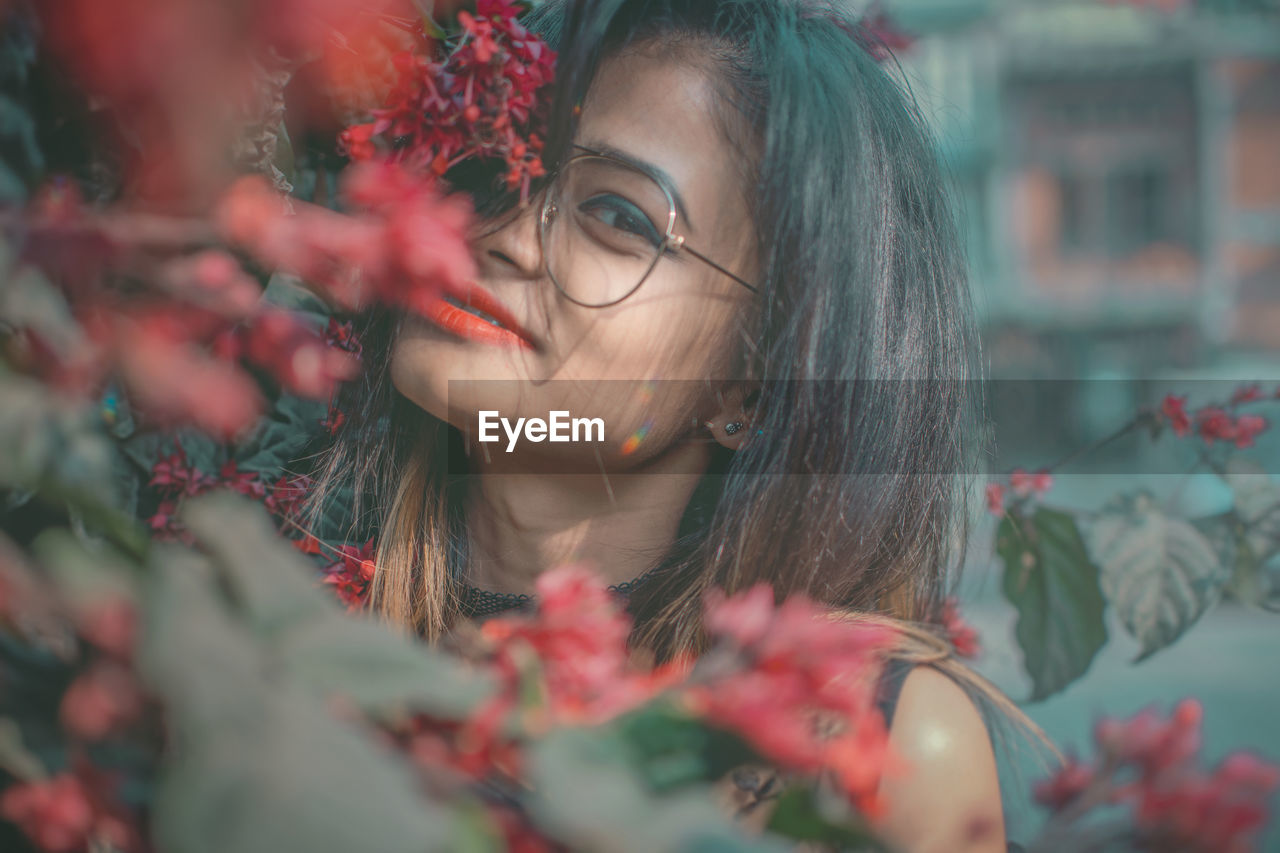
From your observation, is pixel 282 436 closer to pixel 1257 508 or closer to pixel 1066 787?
pixel 1066 787

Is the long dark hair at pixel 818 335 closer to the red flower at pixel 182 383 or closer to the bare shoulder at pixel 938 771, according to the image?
the bare shoulder at pixel 938 771

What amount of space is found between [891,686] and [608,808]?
485 mm

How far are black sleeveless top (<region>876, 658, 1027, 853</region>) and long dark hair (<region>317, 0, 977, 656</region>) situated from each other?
0.57ft

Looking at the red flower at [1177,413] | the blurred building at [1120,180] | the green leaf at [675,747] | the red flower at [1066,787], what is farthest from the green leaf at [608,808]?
the blurred building at [1120,180]

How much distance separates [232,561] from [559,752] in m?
0.15

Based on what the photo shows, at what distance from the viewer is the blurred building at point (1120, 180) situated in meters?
13.4

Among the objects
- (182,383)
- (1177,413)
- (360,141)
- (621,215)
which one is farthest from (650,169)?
(1177,413)

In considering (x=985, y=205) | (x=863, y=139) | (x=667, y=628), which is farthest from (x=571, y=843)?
(x=985, y=205)

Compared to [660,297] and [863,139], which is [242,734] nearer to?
[660,297]

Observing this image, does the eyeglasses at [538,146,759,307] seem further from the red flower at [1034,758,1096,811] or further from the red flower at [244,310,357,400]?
the red flower at [1034,758,1096,811]

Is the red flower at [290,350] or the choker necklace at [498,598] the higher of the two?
the red flower at [290,350]

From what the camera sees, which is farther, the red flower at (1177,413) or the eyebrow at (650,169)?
the red flower at (1177,413)

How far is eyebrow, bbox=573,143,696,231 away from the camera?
2.99ft

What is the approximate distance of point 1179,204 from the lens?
45.6ft
